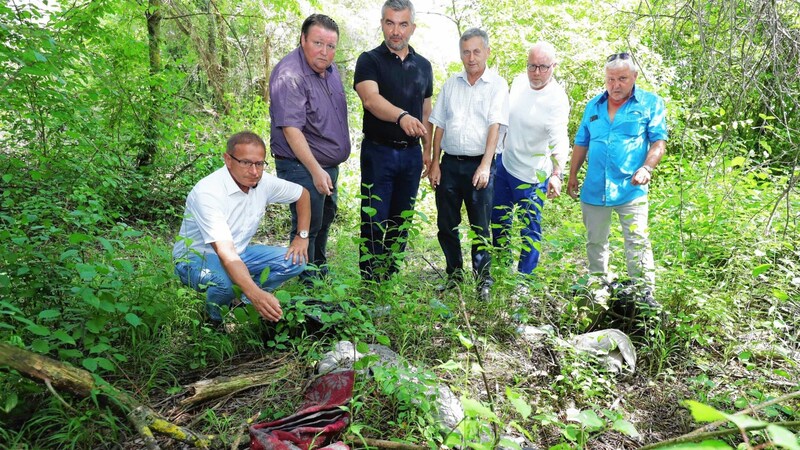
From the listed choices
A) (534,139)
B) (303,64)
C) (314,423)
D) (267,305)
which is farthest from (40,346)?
(534,139)

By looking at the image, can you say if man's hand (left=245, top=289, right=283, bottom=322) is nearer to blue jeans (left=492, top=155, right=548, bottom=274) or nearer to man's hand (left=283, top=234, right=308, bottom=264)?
man's hand (left=283, top=234, right=308, bottom=264)

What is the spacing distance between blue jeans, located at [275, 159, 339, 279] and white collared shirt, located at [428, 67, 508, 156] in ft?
3.02

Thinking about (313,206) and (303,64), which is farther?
(313,206)

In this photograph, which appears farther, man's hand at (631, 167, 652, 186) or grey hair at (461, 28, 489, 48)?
grey hair at (461, 28, 489, 48)

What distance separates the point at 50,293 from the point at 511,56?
305 inches

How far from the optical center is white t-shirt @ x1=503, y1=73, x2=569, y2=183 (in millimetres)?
4176

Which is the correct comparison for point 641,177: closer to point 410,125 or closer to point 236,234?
point 410,125

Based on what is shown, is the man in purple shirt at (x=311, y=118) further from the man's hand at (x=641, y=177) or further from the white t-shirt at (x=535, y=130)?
the man's hand at (x=641, y=177)

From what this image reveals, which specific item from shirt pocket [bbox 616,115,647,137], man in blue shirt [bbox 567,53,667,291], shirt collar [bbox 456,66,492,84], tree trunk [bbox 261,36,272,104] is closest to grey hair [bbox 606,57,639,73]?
man in blue shirt [bbox 567,53,667,291]

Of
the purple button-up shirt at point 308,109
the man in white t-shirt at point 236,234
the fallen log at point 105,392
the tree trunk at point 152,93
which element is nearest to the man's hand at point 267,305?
the man in white t-shirt at point 236,234

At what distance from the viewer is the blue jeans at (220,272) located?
3.18 m

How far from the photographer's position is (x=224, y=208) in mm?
3328

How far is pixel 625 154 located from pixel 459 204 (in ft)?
3.99

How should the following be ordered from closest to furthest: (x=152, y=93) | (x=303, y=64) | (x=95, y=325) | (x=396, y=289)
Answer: (x=95, y=325) < (x=396, y=289) < (x=303, y=64) < (x=152, y=93)
